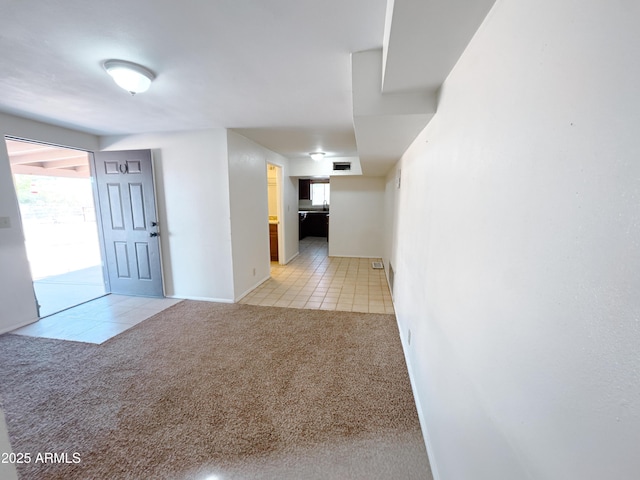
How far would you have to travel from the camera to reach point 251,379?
193 cm

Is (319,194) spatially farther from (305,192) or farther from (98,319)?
(98,319)

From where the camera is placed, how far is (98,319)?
2924 millimetres

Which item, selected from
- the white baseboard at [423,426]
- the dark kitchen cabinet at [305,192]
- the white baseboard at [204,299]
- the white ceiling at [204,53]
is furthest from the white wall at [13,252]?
the dark kitchen cabinet at [305,192]

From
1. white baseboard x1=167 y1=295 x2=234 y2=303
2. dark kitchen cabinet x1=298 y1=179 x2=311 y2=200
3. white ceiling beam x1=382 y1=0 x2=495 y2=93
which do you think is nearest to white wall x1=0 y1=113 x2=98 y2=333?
white baseboard x1=167 y1=295 x2=234 y2=303

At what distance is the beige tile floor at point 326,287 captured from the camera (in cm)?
335

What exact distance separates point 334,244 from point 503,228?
17.6ft

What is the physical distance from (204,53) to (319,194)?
284 inches

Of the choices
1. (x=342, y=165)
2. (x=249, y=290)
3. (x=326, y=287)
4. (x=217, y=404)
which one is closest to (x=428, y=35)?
(x=217, y=404)

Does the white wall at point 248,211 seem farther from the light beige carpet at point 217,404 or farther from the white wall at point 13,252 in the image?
the white wall at point 13,252

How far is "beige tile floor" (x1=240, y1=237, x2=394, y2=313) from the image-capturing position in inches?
132

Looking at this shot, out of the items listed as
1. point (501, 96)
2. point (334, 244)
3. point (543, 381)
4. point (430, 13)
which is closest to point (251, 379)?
point (543, 381)

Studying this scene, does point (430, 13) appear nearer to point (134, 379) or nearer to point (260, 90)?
point (260, 90)

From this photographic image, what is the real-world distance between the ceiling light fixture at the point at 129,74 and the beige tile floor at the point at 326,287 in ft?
8.41

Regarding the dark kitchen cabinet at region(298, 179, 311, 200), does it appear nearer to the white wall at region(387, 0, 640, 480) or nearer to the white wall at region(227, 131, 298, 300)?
the white wall at region(227, 131, 298, 300)
